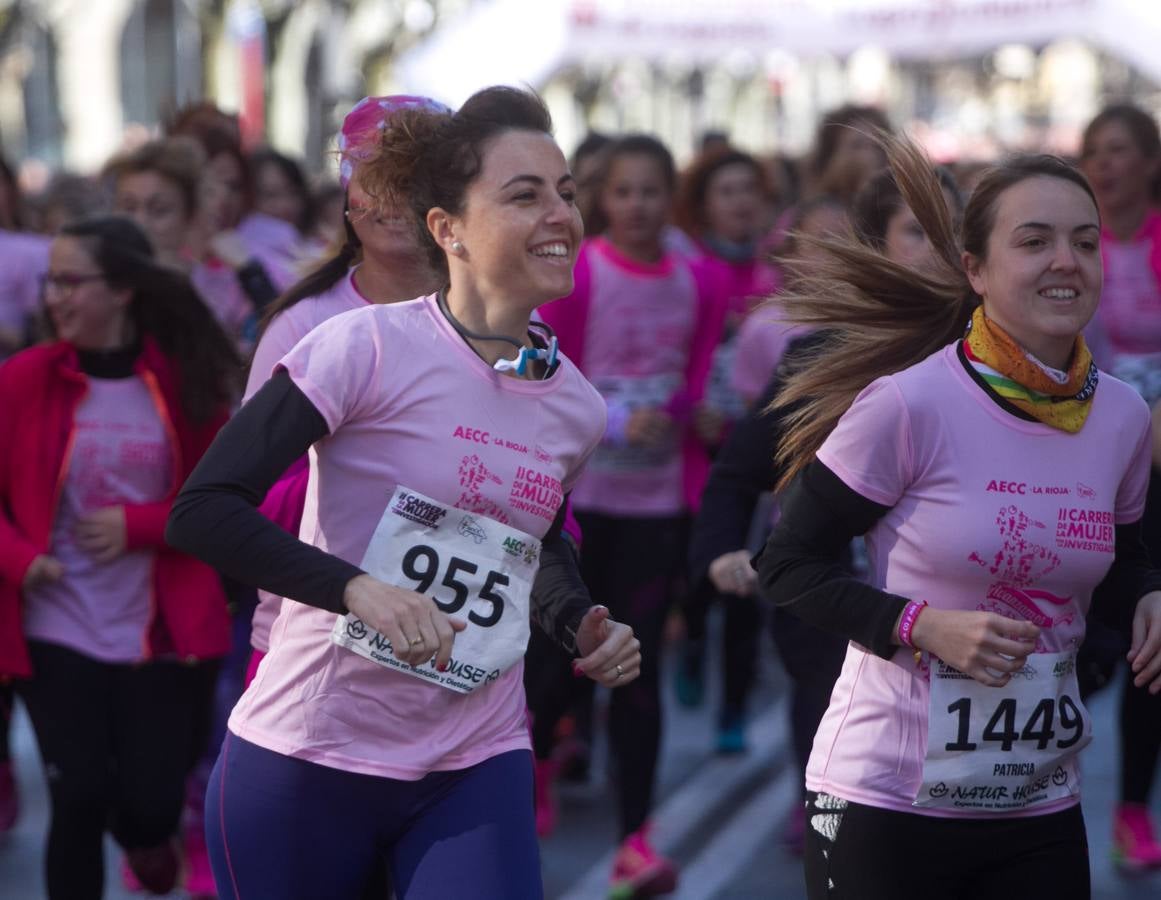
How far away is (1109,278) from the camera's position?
706cm

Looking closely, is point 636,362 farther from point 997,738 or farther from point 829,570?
point 997,738

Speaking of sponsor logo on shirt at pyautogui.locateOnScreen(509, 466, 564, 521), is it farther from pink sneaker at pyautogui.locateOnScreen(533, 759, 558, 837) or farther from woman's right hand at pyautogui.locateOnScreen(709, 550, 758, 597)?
pink sneaker at pyautogui.locateOnScreen(533, 759, 558, 837)

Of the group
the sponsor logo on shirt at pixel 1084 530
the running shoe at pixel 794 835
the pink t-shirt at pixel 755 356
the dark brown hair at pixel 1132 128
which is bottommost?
the running shoe at pixel 794 835

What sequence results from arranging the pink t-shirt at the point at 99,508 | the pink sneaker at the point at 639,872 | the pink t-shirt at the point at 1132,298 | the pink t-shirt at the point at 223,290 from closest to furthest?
1. the pink t-shirt at the point at 99,508
2. the pink sneaker at the point at 639,872
3. the pink t-shirt at the point at 1132,298
4. the pink t-shirt at the point at 223,290

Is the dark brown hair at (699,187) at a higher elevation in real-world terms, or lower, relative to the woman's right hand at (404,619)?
higher

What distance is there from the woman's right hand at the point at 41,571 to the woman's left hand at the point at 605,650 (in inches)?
80.6

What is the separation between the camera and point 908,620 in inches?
130

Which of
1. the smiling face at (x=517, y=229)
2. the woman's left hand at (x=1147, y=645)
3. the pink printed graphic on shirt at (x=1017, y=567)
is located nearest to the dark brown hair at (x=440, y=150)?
the smiling face at (x=517, y=229)

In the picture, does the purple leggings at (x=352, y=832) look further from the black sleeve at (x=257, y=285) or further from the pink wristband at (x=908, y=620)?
the black sleeve at (x=257, y=285)

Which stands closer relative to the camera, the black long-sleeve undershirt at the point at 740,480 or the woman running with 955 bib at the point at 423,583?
the woman running with 955 bib at the point at 423,583

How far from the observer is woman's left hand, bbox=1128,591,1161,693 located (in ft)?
11.3

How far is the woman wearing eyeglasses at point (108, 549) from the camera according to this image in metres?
4.99

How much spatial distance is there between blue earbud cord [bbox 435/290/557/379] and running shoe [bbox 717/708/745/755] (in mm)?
4389

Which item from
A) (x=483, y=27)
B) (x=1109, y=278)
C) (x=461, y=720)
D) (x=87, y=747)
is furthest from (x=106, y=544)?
(x=483, y=27)
